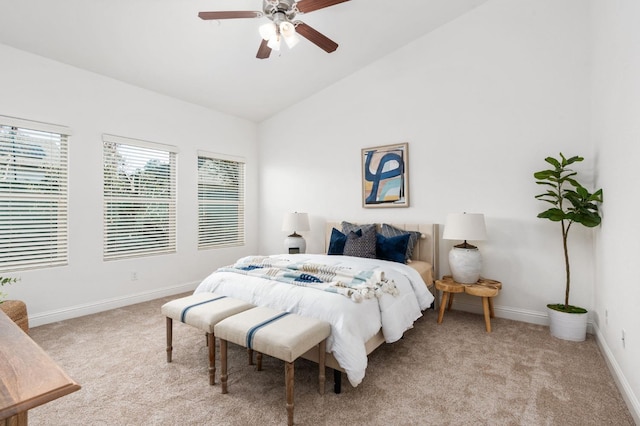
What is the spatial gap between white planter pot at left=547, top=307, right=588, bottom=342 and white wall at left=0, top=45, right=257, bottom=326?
4.50 metres

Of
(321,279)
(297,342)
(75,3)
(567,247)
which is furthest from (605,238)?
(75,3)

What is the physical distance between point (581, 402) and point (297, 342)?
1.86 metres

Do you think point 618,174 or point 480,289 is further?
point 480,289

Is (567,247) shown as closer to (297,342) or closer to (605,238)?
(605,238)

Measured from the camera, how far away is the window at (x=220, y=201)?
196 inches

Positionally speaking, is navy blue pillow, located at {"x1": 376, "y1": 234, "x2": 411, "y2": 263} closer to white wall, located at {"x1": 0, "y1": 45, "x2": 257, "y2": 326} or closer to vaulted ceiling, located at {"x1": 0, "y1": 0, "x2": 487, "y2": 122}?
vaulted ceiling, located at {"x1": 0, "y1": 0, "x2": 487, "y2": 122}

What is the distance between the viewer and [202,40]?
3477 millimetres

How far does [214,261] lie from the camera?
509cm

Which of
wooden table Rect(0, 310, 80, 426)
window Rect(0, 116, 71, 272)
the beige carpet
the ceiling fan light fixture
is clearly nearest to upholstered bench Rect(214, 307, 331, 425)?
the beige carpet

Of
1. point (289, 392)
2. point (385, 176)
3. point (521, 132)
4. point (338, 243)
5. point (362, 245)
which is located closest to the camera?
point (289, 392)

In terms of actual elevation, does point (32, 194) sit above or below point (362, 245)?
→ above

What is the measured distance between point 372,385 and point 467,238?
182cm

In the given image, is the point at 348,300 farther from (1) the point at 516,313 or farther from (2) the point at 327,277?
(1) the point at 516,313

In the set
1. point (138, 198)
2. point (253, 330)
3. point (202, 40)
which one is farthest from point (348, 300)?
point (138, 198)
